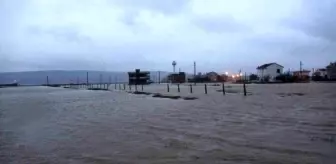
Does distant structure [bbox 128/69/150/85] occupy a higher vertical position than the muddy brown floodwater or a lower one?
higher

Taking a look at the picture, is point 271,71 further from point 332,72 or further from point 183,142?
point 183,142

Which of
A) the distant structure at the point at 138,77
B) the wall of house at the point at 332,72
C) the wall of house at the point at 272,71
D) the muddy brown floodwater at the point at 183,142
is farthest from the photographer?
the distant structure at the point at 138,77

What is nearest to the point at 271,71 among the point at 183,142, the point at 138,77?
the point at 138,77

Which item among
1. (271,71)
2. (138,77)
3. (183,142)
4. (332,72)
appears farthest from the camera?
(138,77)

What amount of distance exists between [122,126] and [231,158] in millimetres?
9435

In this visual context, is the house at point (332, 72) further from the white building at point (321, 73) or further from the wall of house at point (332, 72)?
the white building at point (321, 73)

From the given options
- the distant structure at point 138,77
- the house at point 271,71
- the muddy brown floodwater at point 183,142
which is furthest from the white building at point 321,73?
the muddy brown floodwater at point 183,142

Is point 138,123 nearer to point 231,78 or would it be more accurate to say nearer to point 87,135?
point 87,135

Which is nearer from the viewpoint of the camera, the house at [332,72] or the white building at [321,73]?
the house at [332,72]

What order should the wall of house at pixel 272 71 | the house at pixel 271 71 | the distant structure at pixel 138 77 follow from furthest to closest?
the distant structure at pixel 138 77 → the wall of house at pixel 272 71 → the house at pixel 271 71

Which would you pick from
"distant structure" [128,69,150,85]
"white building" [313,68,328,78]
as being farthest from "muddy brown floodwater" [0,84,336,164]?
"distant structure" [128,69,150,85]

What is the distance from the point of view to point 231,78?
140 meters

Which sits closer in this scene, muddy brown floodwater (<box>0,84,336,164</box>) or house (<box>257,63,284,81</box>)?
muddy brown floodwater (<box>0,84,336,164</box>)

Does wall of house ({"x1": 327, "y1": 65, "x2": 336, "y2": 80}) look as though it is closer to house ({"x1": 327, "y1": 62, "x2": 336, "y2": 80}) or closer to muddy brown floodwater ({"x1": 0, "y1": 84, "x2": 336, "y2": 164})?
house ({"x1": 327, "y1": 62, "x2": 336, "y2": 80})
